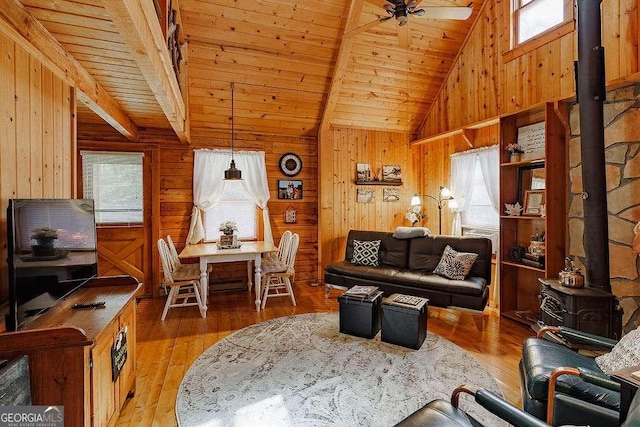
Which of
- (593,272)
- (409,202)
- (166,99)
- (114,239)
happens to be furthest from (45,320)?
(409,202)

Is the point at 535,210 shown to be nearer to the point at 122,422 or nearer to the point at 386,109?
the point at 386,109

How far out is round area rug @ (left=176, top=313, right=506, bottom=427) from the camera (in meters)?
2.06

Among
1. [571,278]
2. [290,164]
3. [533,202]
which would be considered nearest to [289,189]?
[290,164]

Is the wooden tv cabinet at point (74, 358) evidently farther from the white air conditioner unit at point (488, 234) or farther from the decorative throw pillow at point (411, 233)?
the white air conditioner unit at point (488, 234)

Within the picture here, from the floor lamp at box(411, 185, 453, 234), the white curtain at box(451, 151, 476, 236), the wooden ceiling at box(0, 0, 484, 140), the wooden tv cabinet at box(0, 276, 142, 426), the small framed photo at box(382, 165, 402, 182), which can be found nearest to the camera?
the wooden tv cabinet at box(0, 276, 142, 426)

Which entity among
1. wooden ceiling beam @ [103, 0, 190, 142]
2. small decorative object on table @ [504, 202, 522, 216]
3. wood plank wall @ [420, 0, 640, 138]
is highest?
wood plank wall @ [420, 0, 640, 138]

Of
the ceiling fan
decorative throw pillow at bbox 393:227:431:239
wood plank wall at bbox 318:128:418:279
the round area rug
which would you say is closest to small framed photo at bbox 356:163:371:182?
wood plank wall at bbox 318:128:418:279

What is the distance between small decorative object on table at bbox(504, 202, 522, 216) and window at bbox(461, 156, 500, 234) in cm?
47

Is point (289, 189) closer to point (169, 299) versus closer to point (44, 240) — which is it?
point (169, 299)

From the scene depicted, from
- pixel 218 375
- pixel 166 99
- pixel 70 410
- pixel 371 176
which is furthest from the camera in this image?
pixel 371 176

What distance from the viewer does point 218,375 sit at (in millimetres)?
2533

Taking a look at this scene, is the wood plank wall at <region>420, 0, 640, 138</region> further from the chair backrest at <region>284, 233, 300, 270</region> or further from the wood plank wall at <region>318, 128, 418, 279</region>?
the chair backrest at <region>284, 233, 300, 270</region>

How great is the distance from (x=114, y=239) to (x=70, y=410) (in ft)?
12.1

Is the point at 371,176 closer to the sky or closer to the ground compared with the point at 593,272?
closer to the sky
